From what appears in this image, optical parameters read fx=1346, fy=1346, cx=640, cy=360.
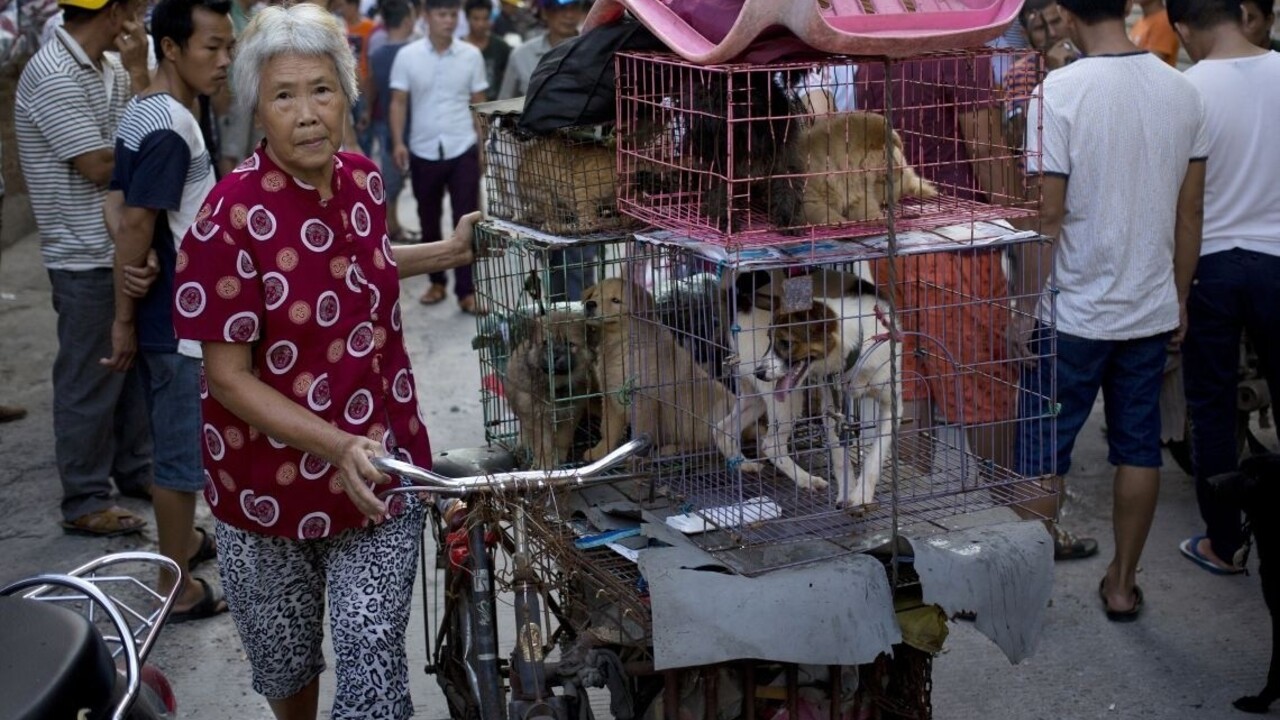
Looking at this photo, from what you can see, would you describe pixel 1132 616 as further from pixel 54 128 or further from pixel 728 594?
pixel 54 128

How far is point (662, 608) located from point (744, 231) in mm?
850

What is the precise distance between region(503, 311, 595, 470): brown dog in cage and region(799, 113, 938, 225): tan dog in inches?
29.9

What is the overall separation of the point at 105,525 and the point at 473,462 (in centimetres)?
263

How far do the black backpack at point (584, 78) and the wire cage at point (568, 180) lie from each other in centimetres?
13

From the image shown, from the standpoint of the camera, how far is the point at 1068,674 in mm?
4805

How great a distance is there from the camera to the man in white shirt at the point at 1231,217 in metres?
5.07

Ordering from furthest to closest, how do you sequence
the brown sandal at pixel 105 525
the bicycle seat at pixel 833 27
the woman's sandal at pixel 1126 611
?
the brown sandal at pixel 105 525 → the woman's sandal at pixel 1126 611 → the bicycle seat at pixel 833 27

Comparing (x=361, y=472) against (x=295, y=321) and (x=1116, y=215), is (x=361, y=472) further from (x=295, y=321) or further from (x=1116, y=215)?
(x=1116, y=215)

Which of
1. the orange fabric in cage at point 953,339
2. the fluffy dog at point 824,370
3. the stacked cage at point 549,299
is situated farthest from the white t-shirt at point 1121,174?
the stacked cage at point 549,299

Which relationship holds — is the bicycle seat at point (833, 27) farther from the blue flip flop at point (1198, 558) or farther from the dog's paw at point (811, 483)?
the blue flip flop at point (1198, 558)

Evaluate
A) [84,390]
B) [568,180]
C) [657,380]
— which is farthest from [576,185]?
[84,390]

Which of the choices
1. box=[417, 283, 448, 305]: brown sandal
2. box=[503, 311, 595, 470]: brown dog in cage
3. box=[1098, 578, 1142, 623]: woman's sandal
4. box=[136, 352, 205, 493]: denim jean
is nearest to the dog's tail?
box=[503, 311, 595, 470]: brown dog in cage

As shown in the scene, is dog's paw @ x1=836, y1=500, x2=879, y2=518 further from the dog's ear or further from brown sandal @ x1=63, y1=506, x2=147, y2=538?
brown sandal @ x1=63, y1=506, x2=147, y2=538

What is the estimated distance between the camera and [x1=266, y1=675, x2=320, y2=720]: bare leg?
3473 millimetres
